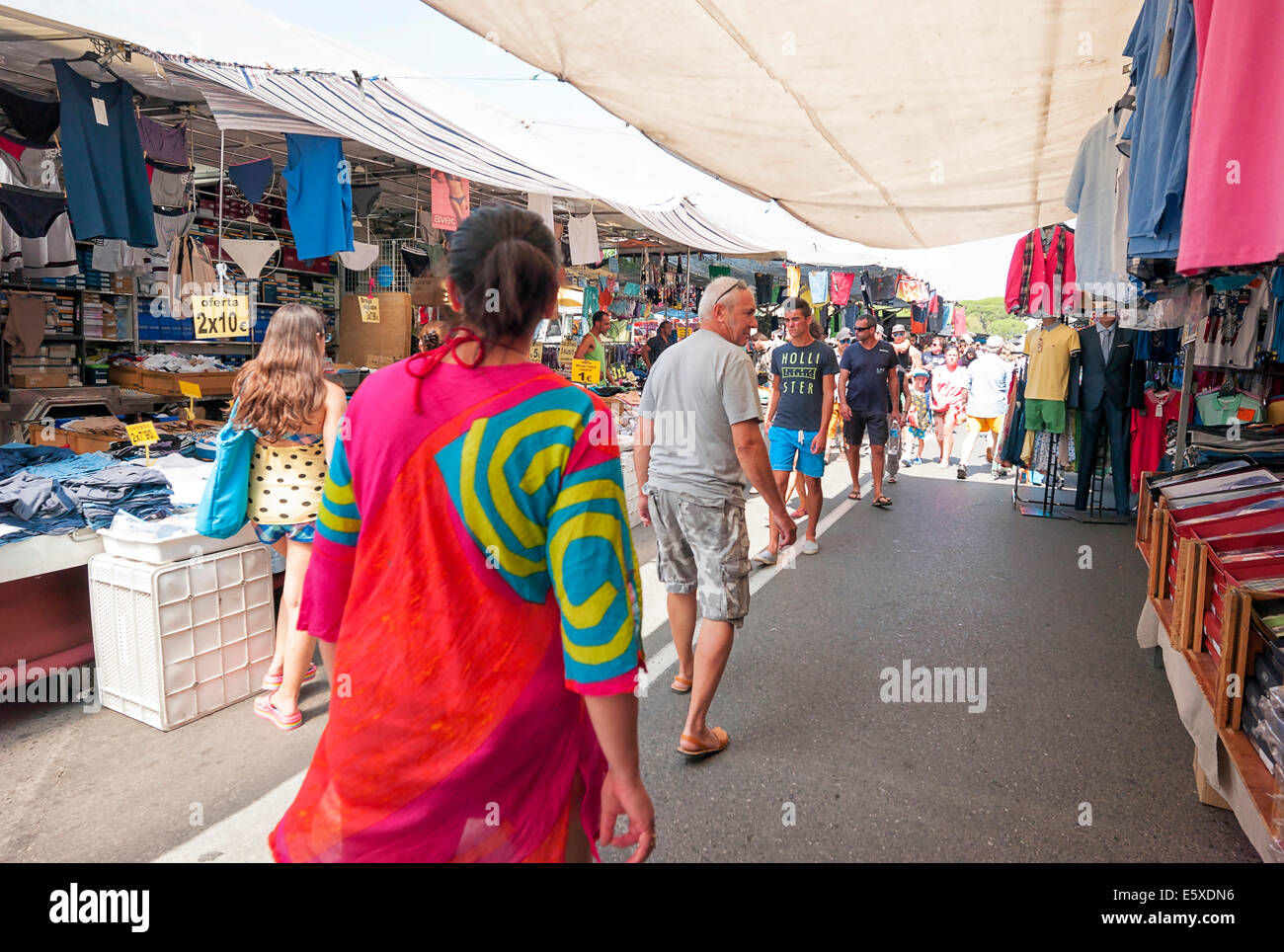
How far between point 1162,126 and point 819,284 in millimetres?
14264

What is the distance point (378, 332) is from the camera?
39.7 ft

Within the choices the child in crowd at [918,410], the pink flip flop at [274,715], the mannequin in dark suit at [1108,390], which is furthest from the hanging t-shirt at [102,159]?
the child in crowd at [918,410]

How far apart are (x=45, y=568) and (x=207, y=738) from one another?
46.8 inches

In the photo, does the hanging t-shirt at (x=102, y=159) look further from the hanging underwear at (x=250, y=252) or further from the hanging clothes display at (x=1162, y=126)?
the hanging clothes display at (x=1162, y=126)

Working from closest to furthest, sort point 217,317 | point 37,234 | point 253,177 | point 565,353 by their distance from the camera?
point 217,317, point 37,234, point 253,177, point 565,353

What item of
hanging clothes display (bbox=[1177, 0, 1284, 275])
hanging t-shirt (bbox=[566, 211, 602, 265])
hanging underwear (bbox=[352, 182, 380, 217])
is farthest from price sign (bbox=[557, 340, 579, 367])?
hanging clothes display (bbox=[1177, 0, 1284, 275])

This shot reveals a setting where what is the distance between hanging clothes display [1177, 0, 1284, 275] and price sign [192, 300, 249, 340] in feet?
19.2

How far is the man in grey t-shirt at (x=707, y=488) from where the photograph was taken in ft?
11.1

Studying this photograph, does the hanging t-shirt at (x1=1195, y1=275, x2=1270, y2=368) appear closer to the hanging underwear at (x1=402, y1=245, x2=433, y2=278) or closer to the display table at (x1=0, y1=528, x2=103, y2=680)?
the display table at (x1=0, y1=528, x2=103, y2=680)

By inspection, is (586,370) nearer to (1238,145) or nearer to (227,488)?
(227,488)

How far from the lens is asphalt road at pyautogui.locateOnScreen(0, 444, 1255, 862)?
9.25 ft

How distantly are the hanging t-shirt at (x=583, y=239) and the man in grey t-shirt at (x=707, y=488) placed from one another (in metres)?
6.47

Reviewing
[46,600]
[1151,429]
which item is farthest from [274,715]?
Answer: [1151,429]

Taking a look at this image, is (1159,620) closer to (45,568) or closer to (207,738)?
(207,738)
